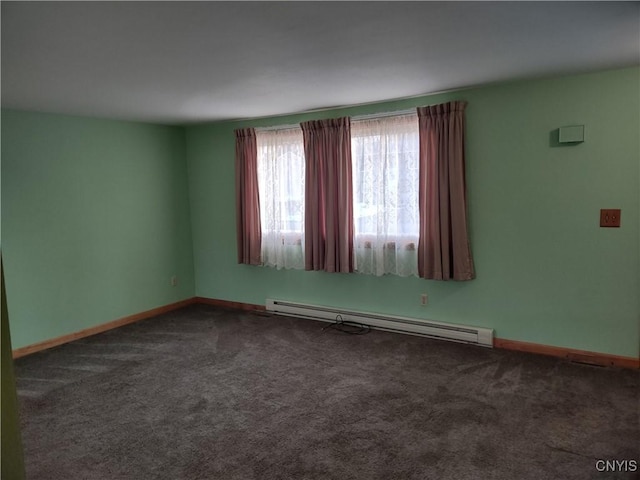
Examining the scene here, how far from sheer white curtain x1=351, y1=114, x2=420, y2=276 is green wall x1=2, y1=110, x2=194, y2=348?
2379 millimetres

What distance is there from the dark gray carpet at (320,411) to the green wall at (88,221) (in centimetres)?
54

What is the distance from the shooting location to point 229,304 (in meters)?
5.41

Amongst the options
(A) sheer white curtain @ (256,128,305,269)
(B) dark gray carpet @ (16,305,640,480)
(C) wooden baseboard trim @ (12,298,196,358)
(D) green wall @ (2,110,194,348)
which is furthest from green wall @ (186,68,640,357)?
(C) wooden baseboard trim @ (12,298,196,358)

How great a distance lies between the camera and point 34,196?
4.00 m

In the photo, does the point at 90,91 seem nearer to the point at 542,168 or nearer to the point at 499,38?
the point at 499,38

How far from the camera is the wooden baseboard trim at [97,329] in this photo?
3.98m

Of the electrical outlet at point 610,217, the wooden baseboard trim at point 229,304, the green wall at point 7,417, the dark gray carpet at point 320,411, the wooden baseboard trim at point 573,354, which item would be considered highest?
the electrical outlet at point 610,217

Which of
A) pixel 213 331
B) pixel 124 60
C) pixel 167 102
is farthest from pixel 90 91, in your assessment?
pixel 213 331

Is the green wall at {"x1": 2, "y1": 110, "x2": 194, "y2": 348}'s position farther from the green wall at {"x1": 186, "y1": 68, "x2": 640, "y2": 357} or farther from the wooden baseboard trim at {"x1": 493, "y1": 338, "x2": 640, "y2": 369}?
the wooden baseboard trim at {"x1": 493, "y1": 338, "x2": 640, "y2": 369}

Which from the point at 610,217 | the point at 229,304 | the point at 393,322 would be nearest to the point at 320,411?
the point at 393,322

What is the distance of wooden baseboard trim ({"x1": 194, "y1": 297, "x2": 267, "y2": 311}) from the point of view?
17.1ft

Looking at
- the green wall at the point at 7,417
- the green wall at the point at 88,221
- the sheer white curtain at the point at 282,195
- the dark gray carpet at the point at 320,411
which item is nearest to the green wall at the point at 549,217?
the dark gray carpet at the point at 320,411

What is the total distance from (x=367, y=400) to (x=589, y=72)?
2.84 meters

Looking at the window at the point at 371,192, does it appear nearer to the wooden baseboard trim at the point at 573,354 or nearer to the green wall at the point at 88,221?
the wooden baseboard trim at the point at 573,354
